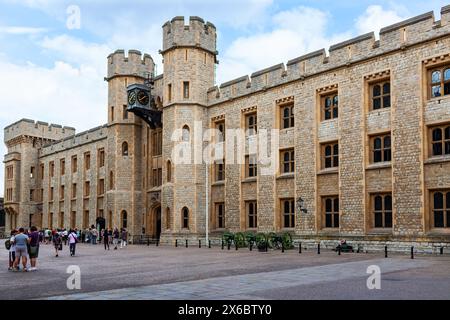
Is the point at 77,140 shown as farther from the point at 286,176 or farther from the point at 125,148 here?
the point at 286,176

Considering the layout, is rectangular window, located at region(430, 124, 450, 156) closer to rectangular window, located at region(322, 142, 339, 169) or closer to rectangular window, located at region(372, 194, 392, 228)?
rectangular window, located at region(372, 194, 392, 228)

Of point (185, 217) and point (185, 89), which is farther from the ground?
point (185, 89)

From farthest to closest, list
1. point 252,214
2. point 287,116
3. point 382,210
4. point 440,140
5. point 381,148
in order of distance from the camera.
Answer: point 252,214 < point 287,116 < point 381,148 < point 382,210 < point 440,140

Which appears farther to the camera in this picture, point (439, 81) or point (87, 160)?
point (87, 160)

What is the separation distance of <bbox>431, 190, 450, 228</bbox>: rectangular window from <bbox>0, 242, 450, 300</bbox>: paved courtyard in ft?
11.0

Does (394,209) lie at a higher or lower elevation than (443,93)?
lower

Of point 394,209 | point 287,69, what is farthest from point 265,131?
point 394,209

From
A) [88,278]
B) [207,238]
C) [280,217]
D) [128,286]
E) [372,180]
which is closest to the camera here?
[128,286]

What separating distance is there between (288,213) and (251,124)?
652 centimetres

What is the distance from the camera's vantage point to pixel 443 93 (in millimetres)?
23188

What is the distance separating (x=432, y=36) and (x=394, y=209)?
817 centimetres

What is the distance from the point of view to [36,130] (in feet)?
198

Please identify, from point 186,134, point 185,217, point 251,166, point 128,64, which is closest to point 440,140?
point 251,166
